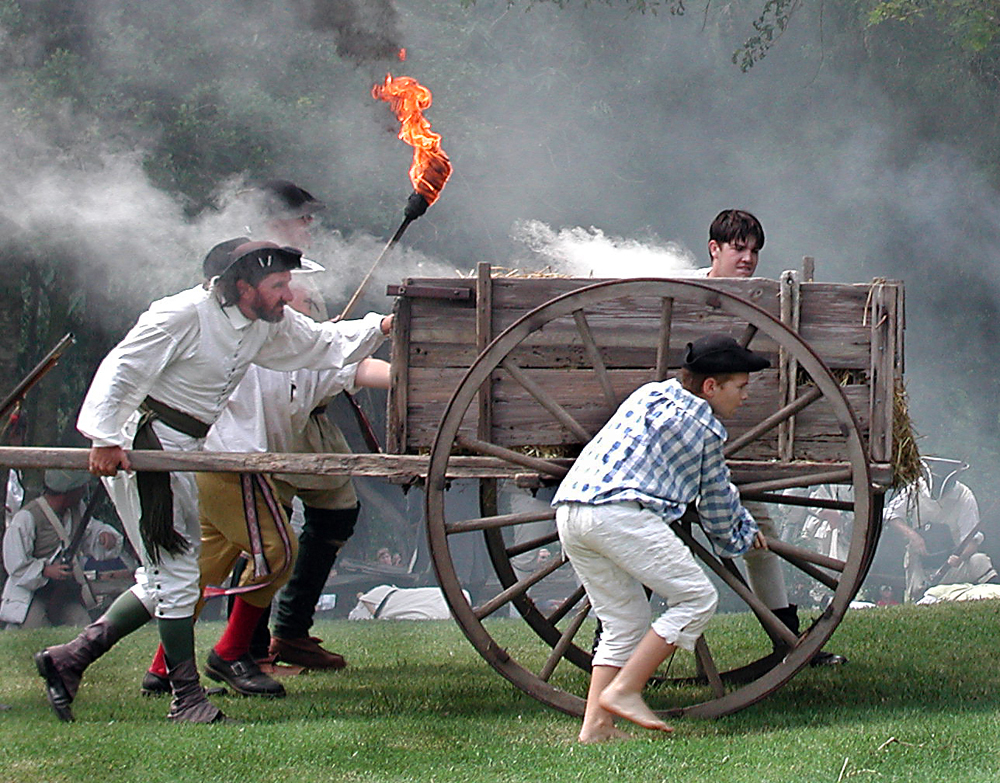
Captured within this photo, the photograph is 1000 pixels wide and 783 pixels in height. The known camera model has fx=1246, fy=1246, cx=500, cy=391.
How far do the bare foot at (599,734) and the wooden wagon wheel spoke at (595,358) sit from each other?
98 centimetres

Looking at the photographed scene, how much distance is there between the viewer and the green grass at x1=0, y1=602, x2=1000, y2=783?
11.0 feet

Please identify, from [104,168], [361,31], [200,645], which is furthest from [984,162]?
[200,645]

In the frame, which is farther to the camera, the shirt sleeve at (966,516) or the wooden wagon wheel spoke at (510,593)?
the shirt sleeve at (966,516)

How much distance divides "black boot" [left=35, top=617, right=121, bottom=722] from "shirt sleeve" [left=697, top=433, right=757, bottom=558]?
2119 millimetres

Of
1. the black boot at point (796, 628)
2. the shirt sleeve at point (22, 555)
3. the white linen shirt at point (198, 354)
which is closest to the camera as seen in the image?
the white linen shirt at point (198, 354)

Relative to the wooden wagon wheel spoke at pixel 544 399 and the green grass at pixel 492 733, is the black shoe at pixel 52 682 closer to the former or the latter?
the green grass at pixel 492 733

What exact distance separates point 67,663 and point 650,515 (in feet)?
6.98

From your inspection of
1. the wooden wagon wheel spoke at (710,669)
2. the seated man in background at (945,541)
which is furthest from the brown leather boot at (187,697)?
the seated man in background at (945,541)

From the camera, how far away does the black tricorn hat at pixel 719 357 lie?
3693 millimetres

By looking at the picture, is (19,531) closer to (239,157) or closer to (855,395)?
(239,157)

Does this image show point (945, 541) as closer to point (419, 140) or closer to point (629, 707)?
point (419, 140)

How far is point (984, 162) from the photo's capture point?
12.1 metres

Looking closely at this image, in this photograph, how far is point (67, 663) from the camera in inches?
170

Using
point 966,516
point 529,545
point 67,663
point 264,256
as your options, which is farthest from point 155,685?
point 966,516
